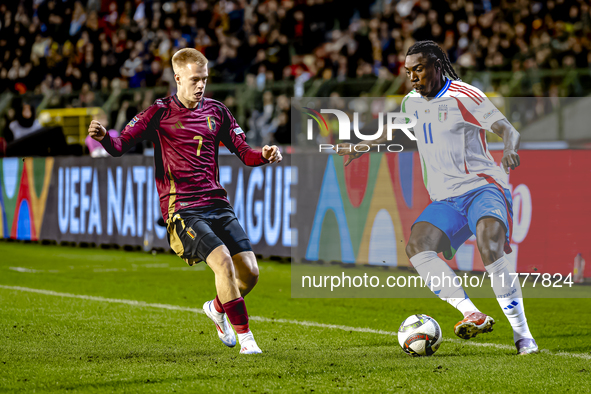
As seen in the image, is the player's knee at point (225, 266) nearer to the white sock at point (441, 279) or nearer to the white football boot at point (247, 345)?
the white football boot at point (247, 345)

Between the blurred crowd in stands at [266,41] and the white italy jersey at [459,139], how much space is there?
212 inches

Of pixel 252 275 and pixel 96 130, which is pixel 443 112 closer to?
pixel 252 275

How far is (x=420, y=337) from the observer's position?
18.8 ft

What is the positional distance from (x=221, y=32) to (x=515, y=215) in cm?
1029

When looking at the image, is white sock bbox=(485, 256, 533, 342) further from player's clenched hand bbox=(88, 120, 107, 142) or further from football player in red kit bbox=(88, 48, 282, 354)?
player's clenched hand bbox=(88, 120, 107, 142)

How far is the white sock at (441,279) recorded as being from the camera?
229 inches

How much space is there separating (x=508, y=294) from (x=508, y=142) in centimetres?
107

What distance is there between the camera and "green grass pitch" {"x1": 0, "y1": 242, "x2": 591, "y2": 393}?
16.0ft

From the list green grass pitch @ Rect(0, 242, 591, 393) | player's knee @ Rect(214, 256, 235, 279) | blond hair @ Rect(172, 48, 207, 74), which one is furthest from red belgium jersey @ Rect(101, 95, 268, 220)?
green grass pitch @ Rect(0, 242, 591, 393)

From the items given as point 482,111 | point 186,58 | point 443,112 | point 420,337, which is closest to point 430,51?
point 443,112

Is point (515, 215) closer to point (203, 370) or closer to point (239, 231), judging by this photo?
point (239, 231)

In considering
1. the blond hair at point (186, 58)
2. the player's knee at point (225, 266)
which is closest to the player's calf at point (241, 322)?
the player's knee at point (225, 266)

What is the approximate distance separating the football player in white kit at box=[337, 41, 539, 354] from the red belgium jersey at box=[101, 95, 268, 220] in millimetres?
1318

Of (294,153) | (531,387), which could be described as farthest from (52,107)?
(531,387)
